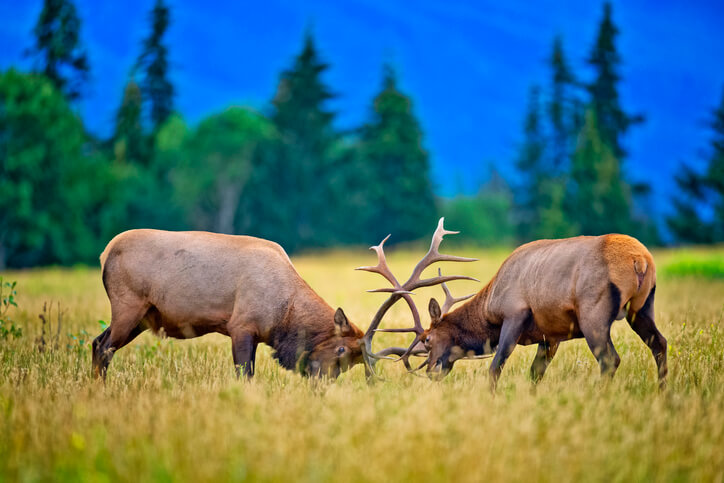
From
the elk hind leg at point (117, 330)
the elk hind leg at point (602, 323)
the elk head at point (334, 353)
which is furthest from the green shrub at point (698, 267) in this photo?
the elk hind leg at point (117, 330)

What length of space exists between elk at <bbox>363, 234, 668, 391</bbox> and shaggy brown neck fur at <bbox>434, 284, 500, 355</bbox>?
0.01 meters

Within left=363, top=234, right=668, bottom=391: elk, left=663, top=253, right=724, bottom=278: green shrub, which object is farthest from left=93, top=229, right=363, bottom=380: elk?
left=663, top=253, right=724, bottom=278: green shrub

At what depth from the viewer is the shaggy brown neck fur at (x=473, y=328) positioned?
834 cm

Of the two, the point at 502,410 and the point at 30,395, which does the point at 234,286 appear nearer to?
the point at 30,395

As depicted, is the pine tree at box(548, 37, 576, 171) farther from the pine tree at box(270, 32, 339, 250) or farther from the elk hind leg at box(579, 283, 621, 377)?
the elk hind leg at box(579, 283, 621, 377)

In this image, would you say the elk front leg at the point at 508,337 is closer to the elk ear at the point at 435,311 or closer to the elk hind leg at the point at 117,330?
the elk ear at the point at 435,311

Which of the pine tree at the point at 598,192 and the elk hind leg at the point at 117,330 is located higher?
the pine tree at the point at 598,192

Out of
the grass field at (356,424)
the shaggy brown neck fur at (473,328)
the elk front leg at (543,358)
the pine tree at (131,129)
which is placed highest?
the pine tree at (131,129)

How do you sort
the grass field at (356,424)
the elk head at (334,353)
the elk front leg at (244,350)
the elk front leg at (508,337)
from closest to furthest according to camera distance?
the grass field at (356,424)
the elk front leg at (508,337)
the elk front leg at (244,350)
the elk head at (334,353)

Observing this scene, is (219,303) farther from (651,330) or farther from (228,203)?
(228,203)

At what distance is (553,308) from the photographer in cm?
743

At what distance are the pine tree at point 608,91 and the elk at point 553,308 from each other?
→ 154ft

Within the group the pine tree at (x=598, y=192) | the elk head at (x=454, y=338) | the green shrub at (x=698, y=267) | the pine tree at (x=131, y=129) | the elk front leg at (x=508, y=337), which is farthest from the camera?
the pine tree at (x=131, y=129)

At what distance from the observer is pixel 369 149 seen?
53750mm
